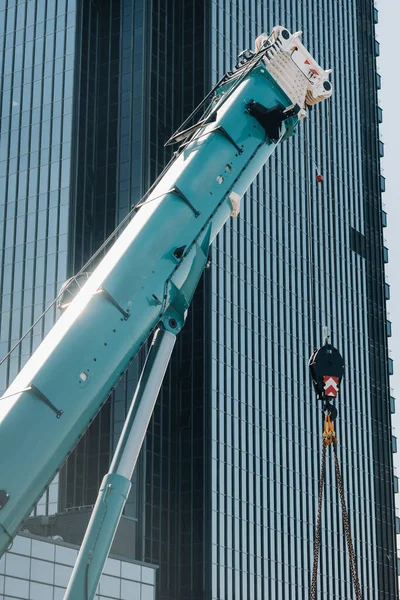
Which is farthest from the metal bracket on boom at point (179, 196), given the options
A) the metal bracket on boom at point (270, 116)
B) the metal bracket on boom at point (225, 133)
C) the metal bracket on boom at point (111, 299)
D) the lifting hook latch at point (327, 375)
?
the lifting hook latch at point (327, 375)

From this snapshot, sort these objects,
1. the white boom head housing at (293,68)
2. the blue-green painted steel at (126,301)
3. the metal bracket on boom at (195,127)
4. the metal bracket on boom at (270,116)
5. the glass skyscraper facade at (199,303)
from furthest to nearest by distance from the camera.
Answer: the glass skyscraper facade at (199,303) < the white boom head housing at (293,68) < the metal bracket on boom at (270,116) < the metal bracket on boom at (195,127) < the blue-green painted steel at (126,301)

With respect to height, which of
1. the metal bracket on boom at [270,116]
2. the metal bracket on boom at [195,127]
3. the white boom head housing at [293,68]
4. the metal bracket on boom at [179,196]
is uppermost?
the white boom head housing at [293,68]

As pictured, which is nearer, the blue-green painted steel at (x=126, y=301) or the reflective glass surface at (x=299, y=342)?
the blue-green painted steel at (x=126, y=301)

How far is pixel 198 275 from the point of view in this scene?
25.0 m

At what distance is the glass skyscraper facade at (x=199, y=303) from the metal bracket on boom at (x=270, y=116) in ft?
217

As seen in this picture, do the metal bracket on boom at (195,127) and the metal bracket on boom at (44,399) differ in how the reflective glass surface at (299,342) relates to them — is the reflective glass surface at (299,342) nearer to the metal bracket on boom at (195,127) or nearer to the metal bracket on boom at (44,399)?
the metal bracket on boom at (195,127)

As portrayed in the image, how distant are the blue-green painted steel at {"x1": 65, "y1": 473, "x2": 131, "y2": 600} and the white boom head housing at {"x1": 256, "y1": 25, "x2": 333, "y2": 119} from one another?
9673 mm

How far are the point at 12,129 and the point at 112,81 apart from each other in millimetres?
10473

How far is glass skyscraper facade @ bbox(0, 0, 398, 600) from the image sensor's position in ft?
329

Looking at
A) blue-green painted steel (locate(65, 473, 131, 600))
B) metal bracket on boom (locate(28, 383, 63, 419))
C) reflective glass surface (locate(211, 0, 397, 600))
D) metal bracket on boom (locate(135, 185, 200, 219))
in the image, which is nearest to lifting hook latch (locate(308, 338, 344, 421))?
metal bracket on boom (locate(135, 185, 200, 219))

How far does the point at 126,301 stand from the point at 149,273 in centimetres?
87

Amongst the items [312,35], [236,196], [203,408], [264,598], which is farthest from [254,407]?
[236,196]

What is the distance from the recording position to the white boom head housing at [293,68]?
2680 cm

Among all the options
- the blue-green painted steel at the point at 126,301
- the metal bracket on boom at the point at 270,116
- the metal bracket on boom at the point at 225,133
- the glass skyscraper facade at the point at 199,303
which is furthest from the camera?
the glass skyscraper facade at the point at 199,303
